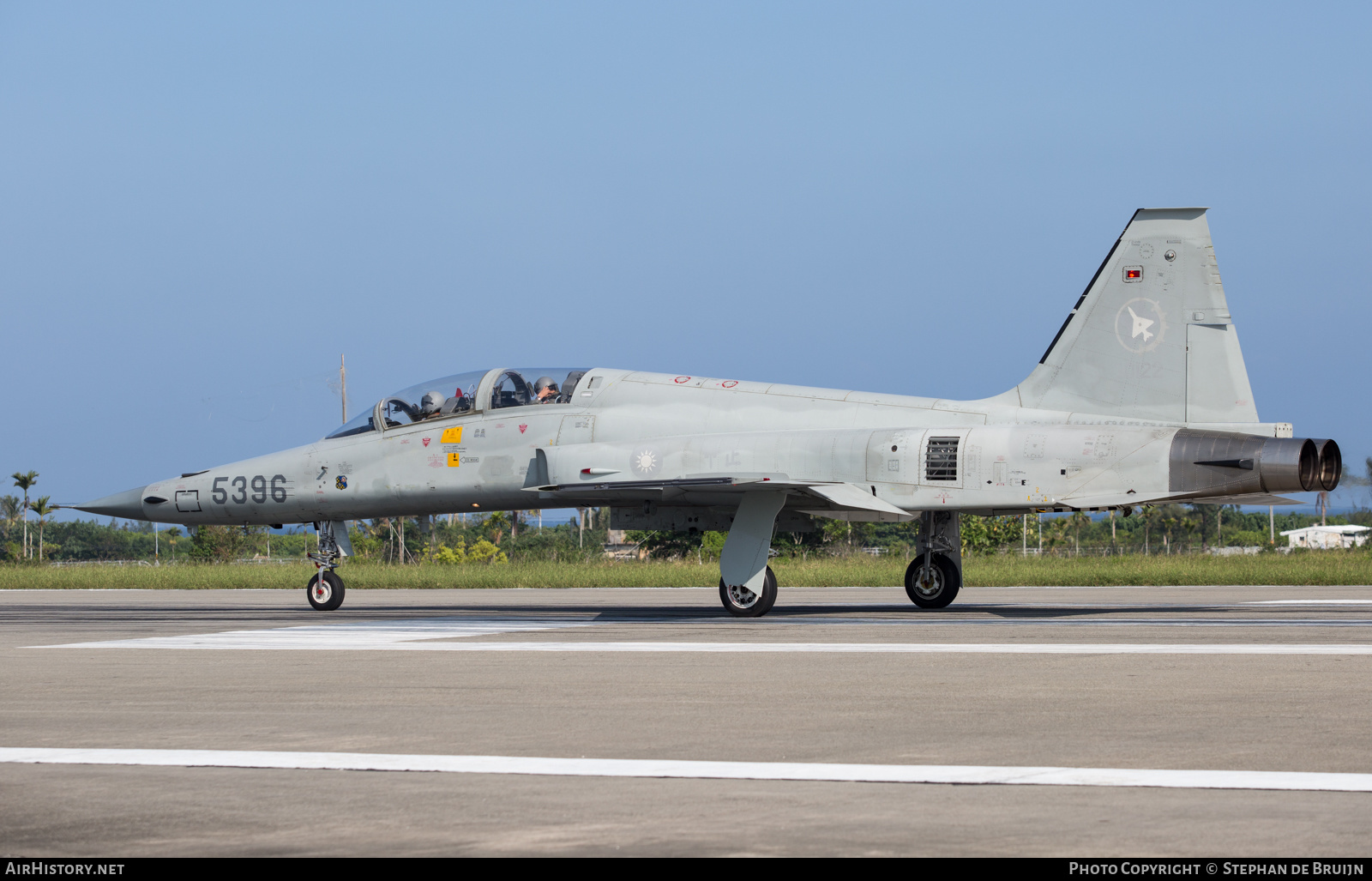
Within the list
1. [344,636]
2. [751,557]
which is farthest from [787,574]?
[344,636]

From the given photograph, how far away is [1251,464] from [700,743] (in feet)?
38.5

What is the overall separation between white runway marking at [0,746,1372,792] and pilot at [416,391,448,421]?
14.1 metres

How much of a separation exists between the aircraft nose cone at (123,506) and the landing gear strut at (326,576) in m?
3.03

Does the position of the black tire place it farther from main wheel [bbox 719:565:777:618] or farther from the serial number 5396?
the serial number 5396

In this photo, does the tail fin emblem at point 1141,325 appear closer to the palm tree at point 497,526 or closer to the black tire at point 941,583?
the black tire at point 941,583

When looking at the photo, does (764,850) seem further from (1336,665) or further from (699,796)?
(1336,665)

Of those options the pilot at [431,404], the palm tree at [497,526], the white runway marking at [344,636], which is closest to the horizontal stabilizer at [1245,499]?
the white runway marking at [344,636]

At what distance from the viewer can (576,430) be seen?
20.9m

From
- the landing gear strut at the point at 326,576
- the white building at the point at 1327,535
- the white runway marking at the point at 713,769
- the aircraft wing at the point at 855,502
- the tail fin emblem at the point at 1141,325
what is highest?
the tail fin emblem at the point at 1141,325

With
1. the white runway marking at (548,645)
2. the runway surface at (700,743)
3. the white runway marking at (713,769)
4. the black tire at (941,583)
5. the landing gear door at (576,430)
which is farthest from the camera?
the black tire at (941,583)

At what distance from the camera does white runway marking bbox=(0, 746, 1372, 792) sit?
6.43 meters

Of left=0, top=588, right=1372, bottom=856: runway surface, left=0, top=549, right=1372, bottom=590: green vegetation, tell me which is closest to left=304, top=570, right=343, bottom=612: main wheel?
left=0, top=588, right=1372, bottom=856: runway surface

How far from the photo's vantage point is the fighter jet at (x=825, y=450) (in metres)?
17.9

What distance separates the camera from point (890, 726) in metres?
8.45
